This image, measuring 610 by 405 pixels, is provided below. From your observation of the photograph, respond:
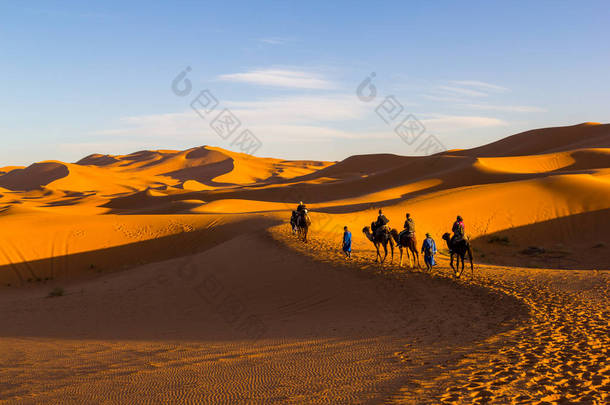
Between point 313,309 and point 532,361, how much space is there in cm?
632

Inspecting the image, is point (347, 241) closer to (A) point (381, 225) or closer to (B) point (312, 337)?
(A) point (381, 225)

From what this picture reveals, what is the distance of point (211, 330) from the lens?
11195 millimetres

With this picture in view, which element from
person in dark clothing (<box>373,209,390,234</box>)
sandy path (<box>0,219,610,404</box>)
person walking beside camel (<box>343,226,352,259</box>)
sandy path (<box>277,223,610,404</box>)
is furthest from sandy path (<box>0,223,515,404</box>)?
person in dark clothing (<box>373,209,390,234</box>)

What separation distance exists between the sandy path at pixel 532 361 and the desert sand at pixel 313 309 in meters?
0.04

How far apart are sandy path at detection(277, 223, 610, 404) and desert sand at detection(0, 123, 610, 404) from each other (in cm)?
4

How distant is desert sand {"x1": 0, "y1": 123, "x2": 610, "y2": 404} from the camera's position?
6430 millimetres

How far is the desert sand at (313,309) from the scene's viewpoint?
6430 mm

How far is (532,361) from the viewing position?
6.91m

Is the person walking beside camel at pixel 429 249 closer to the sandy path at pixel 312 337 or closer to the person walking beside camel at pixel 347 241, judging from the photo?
the sandy path at pixel 312 337

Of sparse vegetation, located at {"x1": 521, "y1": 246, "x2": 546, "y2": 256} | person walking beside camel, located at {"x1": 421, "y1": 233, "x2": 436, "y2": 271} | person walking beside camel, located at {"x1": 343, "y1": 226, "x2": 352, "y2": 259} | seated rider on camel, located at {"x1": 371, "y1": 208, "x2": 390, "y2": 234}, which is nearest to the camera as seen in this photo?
person walking beside camel, located at {"x1": 421, "y1": 233, "x2": 436, "y2": 271}

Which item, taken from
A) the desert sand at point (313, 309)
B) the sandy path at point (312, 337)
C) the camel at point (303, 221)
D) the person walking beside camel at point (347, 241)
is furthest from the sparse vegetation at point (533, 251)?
the camel at point (303, 221)

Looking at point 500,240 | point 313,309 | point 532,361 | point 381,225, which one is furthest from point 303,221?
point 532,361

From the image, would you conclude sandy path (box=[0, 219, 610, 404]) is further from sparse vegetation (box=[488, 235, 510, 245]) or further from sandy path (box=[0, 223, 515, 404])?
sparse vegetation (box=[488, 235, 510, 245])

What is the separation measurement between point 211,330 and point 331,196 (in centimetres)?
4258
